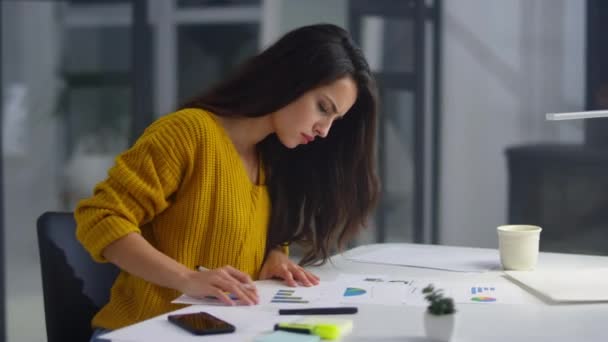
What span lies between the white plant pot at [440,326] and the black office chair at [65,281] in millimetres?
813

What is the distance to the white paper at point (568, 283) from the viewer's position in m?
1.33

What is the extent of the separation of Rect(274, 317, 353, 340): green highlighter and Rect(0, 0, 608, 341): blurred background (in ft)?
7.90

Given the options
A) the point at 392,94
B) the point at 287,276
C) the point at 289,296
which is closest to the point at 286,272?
the point at 287,276

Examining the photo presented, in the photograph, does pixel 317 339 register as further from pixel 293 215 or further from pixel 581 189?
pixel 581 189

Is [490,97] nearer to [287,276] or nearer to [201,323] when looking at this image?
[287,276]

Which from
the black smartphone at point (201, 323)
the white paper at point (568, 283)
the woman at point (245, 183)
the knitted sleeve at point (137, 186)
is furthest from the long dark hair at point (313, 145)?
the black smartphone at point (201, 323)

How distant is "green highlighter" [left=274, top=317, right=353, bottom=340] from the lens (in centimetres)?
104

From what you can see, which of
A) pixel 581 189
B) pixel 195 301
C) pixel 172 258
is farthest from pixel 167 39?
pixel 195 301

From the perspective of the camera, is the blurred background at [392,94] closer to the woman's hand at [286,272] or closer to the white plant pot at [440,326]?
the woman's hand at [286,272]

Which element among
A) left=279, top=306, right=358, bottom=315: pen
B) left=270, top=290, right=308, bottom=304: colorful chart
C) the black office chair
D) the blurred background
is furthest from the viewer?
the blurred background

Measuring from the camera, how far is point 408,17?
361 centimetres

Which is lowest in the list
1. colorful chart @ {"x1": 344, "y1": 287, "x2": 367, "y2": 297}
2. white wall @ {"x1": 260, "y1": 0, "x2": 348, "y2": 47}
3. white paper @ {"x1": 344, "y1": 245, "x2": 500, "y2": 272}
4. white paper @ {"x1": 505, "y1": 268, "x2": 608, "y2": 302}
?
white paper @ {"x1": 344, "y1": 245, "x2": 500, "y2": 272}

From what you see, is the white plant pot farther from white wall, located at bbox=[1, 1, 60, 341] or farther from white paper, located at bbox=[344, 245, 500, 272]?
white wall, located at bbox=[1, 1, 60, 341]

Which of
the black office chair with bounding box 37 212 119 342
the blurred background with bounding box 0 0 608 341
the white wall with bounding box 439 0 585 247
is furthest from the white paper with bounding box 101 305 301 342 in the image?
the white wall with bounding box 439 0 585 247
